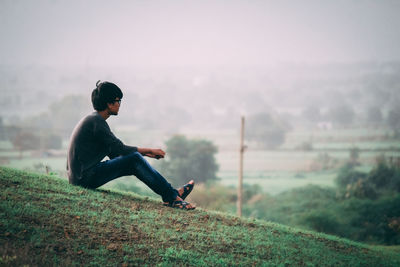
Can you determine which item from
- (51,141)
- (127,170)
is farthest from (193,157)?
(127,170)

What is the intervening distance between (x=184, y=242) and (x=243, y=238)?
141 centimetres

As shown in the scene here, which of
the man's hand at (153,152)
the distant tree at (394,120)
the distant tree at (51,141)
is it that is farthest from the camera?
the distant tree at (394,120)

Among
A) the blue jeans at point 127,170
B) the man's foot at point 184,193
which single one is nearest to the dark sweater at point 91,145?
the blue jeans at point 127,170

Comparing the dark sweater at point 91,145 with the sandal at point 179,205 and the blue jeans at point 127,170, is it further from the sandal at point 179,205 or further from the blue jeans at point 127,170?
the sandal at point 179,205

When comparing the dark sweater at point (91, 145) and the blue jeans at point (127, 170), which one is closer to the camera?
the dark sweater at point (91, 145)

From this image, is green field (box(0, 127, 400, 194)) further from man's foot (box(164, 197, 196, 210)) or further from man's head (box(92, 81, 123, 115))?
man's head (box(92, 81, 123, 115))

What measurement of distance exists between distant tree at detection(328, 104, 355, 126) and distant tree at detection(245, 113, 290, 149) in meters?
28.6

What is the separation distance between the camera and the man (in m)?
7.04

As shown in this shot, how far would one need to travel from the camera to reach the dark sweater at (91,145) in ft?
22.9

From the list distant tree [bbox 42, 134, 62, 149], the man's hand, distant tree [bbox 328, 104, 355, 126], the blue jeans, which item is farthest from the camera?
distant tree [bbox 328, 104, 355, 126]

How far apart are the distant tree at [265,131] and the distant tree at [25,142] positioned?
1785 inches

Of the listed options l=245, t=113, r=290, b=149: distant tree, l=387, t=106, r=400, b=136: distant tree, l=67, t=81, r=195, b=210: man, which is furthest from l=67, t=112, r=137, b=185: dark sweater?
l=387, t=106, r=400, b=136: distant tree

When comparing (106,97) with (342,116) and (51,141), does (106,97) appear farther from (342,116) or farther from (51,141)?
(342,116)

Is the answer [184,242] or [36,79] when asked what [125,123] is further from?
[184,242]
